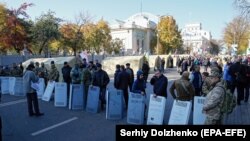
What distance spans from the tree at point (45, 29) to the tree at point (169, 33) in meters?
37.8

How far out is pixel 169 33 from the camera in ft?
279

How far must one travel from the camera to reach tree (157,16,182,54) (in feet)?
278

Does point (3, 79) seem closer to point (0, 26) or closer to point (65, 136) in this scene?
point (65, 136)

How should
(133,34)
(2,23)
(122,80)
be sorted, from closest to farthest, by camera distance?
(122,80)
(2,23)
(133,34)

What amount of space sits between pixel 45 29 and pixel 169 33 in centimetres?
4060

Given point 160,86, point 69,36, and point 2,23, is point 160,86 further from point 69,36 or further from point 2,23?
point 69,36

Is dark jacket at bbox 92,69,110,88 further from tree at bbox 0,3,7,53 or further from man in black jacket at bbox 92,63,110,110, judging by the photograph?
tree at bbox 0,3,7,53

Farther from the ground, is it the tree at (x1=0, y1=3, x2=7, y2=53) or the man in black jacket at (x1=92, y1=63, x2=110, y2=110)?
the tree at (x1=0, y1=3, x2=7, y2=53)

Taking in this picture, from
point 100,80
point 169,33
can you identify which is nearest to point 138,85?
point 100,80

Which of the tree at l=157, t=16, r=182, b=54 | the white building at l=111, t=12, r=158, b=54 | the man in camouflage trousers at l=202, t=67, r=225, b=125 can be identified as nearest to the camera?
the man in camouflage trousers at l=202, t=67, r=225, b=125

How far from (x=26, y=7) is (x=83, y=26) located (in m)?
21.7

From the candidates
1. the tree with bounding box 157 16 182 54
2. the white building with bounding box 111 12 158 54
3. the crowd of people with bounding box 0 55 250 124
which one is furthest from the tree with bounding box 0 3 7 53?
the white building with bounding box 111 12 158 54

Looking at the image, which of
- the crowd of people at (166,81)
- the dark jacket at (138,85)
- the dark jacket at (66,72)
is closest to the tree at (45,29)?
the crowd of people at (166,81)

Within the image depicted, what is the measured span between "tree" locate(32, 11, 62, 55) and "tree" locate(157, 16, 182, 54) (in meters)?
37.8
